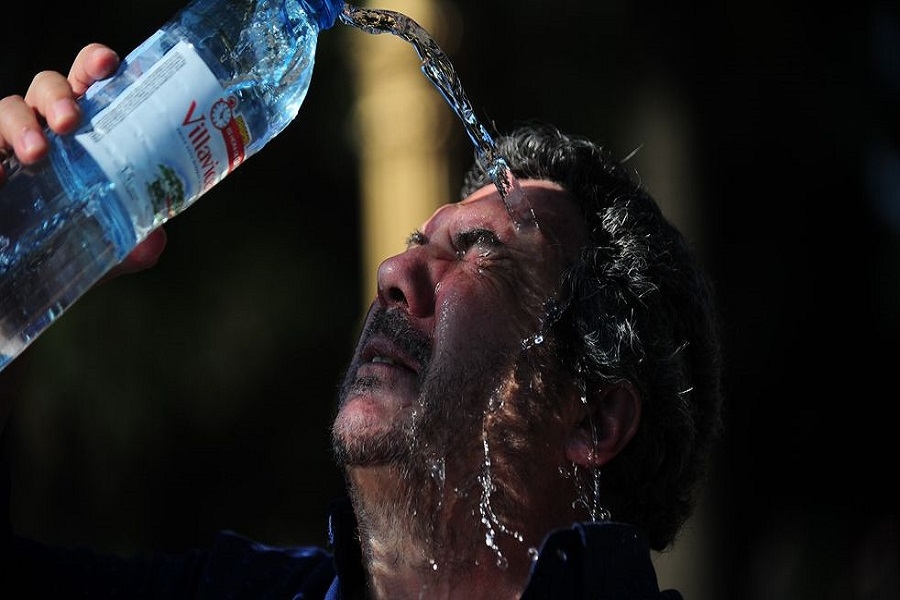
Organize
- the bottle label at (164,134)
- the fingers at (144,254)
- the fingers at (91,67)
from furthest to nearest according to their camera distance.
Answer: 1. the fingers at (144,254)
2. the fingers at (91,67)
3. the bottle label at (164,134)

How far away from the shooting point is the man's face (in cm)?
228

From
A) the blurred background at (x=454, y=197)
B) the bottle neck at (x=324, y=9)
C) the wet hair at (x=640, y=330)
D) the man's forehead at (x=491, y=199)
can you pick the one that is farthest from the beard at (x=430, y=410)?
the blurred background at (x=454, y=197)

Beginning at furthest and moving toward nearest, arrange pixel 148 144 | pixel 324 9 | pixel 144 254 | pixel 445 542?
pixel 445 542 < pixel 144 254 < pixel 324 9 < pixel 148 144

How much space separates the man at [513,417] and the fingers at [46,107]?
374 millimetres

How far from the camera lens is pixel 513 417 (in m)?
2.37

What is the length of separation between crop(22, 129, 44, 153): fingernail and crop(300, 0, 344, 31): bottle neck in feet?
1.69

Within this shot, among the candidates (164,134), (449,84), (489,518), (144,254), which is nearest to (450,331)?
(489,518)

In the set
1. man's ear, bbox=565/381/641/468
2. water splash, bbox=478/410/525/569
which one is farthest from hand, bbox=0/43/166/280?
man's ear, bbox=565/381/641/468

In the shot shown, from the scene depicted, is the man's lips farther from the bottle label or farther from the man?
the bottle label

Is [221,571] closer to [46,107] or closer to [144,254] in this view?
[144,254]

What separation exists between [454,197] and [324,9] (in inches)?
113

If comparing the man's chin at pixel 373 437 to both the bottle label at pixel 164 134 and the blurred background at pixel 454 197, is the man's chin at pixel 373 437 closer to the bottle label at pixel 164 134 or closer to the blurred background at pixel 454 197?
the bottle label at pixel 164 134

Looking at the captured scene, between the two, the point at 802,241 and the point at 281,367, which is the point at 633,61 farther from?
the point at 281,367

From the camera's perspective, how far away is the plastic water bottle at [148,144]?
1.71m
